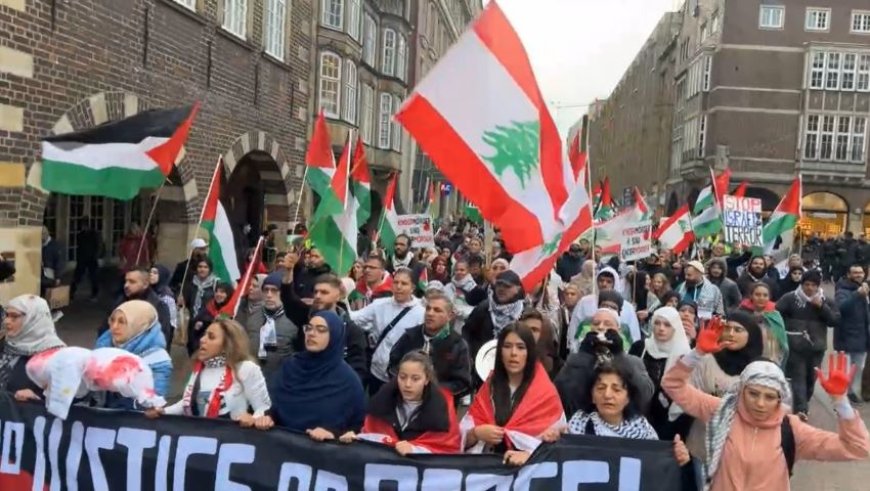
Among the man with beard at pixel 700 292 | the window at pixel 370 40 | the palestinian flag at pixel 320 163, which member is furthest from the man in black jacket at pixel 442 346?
the window at pixel 370 40

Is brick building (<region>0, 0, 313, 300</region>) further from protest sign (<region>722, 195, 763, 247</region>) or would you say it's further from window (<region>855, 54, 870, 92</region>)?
window (<region>855, 54, 870, 92</region>)

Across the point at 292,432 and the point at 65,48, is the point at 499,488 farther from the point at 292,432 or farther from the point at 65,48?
the point at 65,48

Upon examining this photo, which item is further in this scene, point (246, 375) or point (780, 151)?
point (780, 151)

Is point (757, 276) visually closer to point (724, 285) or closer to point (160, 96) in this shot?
point (724, 285)

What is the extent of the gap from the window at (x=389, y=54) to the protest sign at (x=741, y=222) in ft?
59.0

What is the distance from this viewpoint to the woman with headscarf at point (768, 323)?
19.6 feet

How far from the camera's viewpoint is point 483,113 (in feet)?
18.4

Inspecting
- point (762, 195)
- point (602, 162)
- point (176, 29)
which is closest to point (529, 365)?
point (176, 29)

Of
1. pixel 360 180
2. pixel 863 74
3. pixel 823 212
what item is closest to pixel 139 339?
pixel 360 180

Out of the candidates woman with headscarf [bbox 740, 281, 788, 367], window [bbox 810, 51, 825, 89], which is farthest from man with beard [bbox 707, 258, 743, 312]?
window [bbox 810, 51, 825, 89]

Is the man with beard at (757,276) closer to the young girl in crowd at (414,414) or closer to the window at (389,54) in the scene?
the young girl in crowd at (414,414)

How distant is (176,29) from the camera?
13.1 meters

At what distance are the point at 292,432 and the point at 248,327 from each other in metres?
2.98

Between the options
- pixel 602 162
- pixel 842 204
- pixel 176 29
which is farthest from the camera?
pixel 602 162
